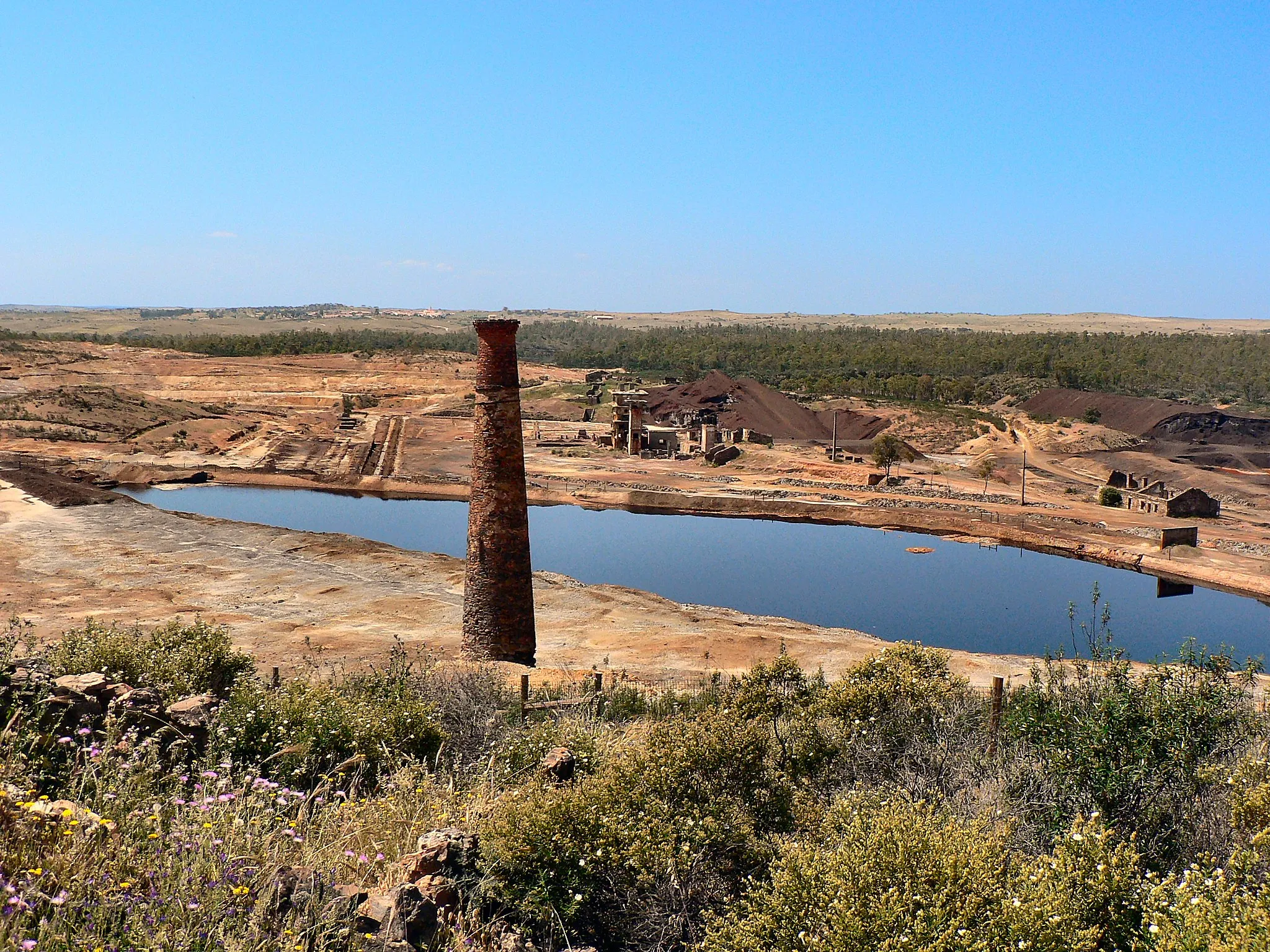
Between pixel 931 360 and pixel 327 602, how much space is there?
8334 centimetres

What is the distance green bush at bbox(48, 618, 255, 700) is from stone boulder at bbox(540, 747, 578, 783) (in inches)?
134

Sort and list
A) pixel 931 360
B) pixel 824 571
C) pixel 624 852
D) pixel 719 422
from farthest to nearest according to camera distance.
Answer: pixel 931 360 → pixel 719 422 → pixel 824 571 → pixel 624 852

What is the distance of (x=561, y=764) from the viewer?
24.7 ft

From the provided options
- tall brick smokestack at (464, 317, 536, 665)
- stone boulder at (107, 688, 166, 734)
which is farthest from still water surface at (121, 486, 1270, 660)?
stone boulder at (107, 688, 166, 734)

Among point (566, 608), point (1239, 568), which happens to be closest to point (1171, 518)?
point (1239, 568)

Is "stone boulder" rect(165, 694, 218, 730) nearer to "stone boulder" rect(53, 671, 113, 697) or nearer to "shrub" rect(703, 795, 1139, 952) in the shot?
"stone boulder" rect(53, 671, 113, 697)

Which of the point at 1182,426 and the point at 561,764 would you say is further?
the point at 1182,426

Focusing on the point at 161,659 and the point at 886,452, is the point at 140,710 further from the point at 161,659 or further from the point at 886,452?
the point at 886,452

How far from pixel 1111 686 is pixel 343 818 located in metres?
6.38

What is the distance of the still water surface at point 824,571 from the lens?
27.1 m

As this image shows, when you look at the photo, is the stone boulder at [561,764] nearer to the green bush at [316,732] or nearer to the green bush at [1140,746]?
the green bush at [316,732]

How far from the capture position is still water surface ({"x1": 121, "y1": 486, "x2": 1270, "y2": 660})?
27.1 m

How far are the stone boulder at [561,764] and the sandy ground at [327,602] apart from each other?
786cm

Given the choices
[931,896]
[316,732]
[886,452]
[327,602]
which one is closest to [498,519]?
[316,732]
